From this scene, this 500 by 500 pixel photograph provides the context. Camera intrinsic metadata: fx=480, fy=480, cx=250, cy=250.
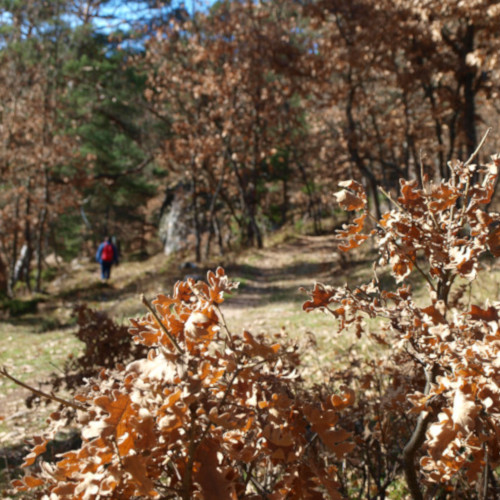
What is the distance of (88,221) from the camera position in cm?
2975

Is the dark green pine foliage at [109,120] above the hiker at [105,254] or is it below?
above

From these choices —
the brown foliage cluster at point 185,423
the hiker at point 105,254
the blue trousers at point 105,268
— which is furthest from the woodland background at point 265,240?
the hiker at point 105,254

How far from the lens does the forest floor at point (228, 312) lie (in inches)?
209

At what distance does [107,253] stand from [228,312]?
751 cm

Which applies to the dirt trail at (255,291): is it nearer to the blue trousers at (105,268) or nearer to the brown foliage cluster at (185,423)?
the blue trousers at (105,268)

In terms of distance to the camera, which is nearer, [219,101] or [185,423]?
[185,423]

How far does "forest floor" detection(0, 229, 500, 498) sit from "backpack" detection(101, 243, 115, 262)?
970 millimetres

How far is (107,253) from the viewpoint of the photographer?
53.9 ft

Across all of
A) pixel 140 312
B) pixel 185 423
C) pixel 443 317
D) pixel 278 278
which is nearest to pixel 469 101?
pixel 278 278

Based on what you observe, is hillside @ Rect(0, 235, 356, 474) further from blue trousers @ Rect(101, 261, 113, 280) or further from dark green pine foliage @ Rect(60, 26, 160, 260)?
dark green pine foliage @ Rect(60, 26, 160, 260)

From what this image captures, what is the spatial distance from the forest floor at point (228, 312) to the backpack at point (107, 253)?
3.18ft

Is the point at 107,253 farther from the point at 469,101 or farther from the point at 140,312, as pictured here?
the point at 469,101

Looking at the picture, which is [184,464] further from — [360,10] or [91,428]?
[360,10]

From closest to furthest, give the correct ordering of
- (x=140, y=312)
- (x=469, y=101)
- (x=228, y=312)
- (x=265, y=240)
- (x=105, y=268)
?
(x=228, y=312), (x=140, y=312), (x=469, y=101), (x=105, y=268), (x=265, y=240)
